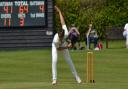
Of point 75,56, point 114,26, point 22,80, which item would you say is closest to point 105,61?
point 75,56

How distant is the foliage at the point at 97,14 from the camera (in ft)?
179

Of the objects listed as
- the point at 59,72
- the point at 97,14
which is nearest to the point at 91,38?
the point at 97,14

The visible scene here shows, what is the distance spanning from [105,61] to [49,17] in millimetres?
10491

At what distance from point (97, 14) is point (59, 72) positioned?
32659mm

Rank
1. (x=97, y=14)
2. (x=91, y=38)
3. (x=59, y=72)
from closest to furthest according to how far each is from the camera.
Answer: (x=59, y=72) → (x=91, y=38) → (x=97, y=14)

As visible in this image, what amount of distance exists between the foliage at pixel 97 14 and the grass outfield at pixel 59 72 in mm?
20652

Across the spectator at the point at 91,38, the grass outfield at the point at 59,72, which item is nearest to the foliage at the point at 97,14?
the spectator at the point at 91,38

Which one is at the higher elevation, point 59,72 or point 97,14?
point 97,14

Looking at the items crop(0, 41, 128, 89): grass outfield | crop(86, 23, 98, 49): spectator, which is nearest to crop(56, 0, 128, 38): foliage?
crop(86, 23, 98, 49): spectator

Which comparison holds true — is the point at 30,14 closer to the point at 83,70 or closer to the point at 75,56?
the point at 75,56

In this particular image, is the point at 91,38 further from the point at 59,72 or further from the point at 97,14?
the point at 59,72

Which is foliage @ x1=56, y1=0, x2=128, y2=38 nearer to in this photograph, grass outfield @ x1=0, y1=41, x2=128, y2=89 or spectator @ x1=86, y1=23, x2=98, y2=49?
spectator @ x1=86, y1=23, x2=98, y2=49

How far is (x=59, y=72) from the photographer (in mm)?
24344

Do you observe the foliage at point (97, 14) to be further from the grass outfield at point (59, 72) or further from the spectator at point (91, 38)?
the grass outfield at point (59, 72)
